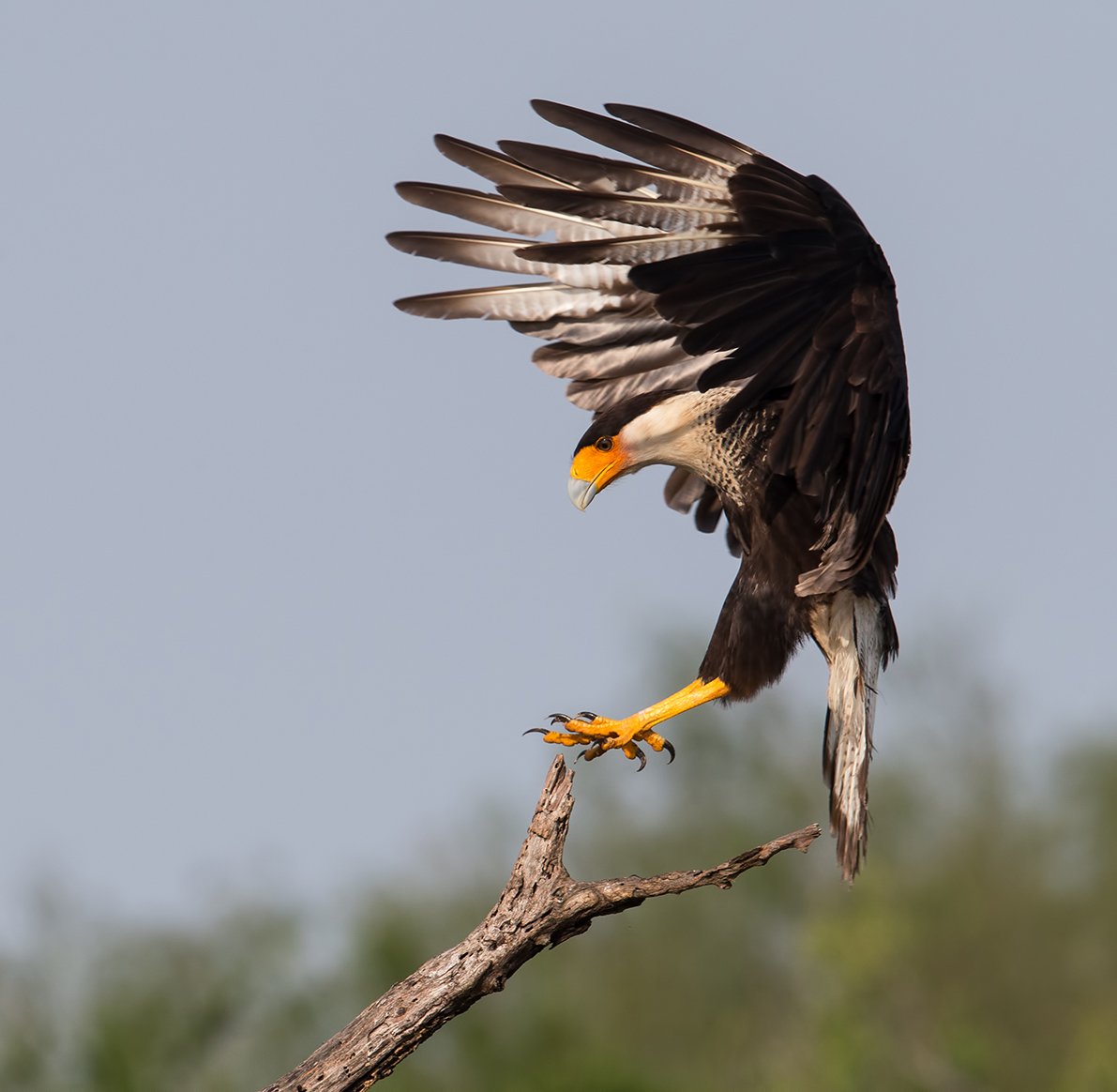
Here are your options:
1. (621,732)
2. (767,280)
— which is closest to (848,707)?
(621,732)

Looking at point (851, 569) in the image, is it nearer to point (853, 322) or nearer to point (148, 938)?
point (853, 322)

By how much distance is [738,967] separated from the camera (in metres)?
34.1

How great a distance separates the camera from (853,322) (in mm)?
6020

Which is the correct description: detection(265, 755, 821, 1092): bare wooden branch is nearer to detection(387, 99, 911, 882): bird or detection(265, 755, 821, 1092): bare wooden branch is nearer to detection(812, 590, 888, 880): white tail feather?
detection(387, 99, 911, 882): bird

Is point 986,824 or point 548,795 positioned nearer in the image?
point 548,795

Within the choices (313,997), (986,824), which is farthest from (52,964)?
(986,824)

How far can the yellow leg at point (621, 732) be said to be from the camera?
241 inches

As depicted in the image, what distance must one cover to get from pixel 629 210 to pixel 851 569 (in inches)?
58.8

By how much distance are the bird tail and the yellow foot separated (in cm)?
78

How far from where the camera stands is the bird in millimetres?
5930

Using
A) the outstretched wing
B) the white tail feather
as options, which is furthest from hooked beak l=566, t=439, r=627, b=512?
the white tail feather

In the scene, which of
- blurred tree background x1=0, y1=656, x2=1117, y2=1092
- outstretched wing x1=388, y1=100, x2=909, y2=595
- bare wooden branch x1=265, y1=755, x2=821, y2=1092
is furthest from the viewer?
blurred tree background x1=0, y1=656, x2=1117, y2=1092

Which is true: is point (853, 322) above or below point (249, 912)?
above

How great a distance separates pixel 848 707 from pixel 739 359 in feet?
4.94
